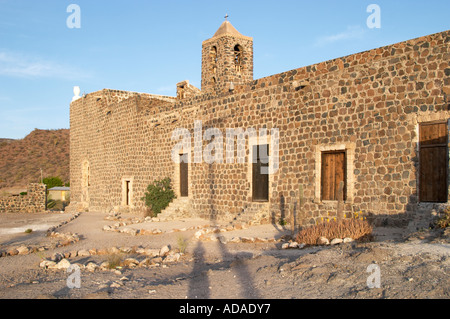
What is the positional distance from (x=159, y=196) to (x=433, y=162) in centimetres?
1149

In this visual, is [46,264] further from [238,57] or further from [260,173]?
[238,57]

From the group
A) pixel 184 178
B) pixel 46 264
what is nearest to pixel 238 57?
pixel 184 178

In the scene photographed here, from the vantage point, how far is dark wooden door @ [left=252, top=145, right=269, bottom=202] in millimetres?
14539

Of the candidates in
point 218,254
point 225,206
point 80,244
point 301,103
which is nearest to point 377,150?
point 301,103

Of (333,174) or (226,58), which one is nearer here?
(333,174)

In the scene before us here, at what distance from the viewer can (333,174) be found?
40.6ft

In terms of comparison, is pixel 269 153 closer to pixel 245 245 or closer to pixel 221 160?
pixel 221 160

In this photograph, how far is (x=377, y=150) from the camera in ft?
36.9

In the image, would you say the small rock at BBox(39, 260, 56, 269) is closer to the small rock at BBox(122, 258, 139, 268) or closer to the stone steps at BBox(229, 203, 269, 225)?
the small rock at BBox(122, 258, 139, 268)

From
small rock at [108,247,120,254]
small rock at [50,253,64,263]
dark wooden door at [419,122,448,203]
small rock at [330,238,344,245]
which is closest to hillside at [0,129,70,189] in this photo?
small rock at [108,247,120,254]

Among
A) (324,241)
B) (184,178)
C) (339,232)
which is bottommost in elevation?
(324,241)

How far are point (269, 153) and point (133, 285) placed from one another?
830 cm

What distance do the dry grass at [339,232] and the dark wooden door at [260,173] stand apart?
4624 millimetres

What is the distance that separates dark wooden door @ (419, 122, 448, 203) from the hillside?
144 feet
